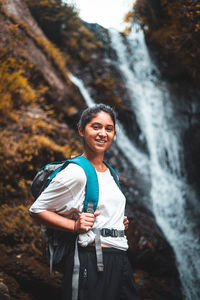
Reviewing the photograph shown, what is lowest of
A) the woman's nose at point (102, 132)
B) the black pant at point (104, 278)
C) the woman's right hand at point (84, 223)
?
the black pant at point (104, 278)

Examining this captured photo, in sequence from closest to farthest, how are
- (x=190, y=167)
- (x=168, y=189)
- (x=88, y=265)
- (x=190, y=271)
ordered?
(x=88, y=265) → (x=190, y=271) → (x=168, y=189) → (x=190, y=167)

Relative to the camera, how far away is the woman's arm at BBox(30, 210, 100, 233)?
145 centimetres

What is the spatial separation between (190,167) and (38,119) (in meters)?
4.70

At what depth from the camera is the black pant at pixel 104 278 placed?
146 centimetres

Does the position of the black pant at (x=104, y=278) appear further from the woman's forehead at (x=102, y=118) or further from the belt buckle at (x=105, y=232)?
the woman's forehead at (x=102, y=118)

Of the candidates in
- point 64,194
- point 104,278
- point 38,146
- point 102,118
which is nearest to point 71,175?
point 64,194

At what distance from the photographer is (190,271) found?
14.4 ft

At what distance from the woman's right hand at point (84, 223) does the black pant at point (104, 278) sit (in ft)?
0.57

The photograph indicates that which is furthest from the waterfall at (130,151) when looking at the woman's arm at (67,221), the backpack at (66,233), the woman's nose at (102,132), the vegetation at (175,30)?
the woman's arm at (67,221)

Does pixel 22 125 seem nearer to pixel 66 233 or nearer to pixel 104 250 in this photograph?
pixel 66 233

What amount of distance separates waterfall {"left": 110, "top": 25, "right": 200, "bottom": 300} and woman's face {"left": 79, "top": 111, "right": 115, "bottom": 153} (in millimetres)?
3516

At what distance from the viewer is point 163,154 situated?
7035 millimetres

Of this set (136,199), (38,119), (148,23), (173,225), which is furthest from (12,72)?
(148,23)

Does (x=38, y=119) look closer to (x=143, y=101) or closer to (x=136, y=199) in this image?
(x=136, y=199)
